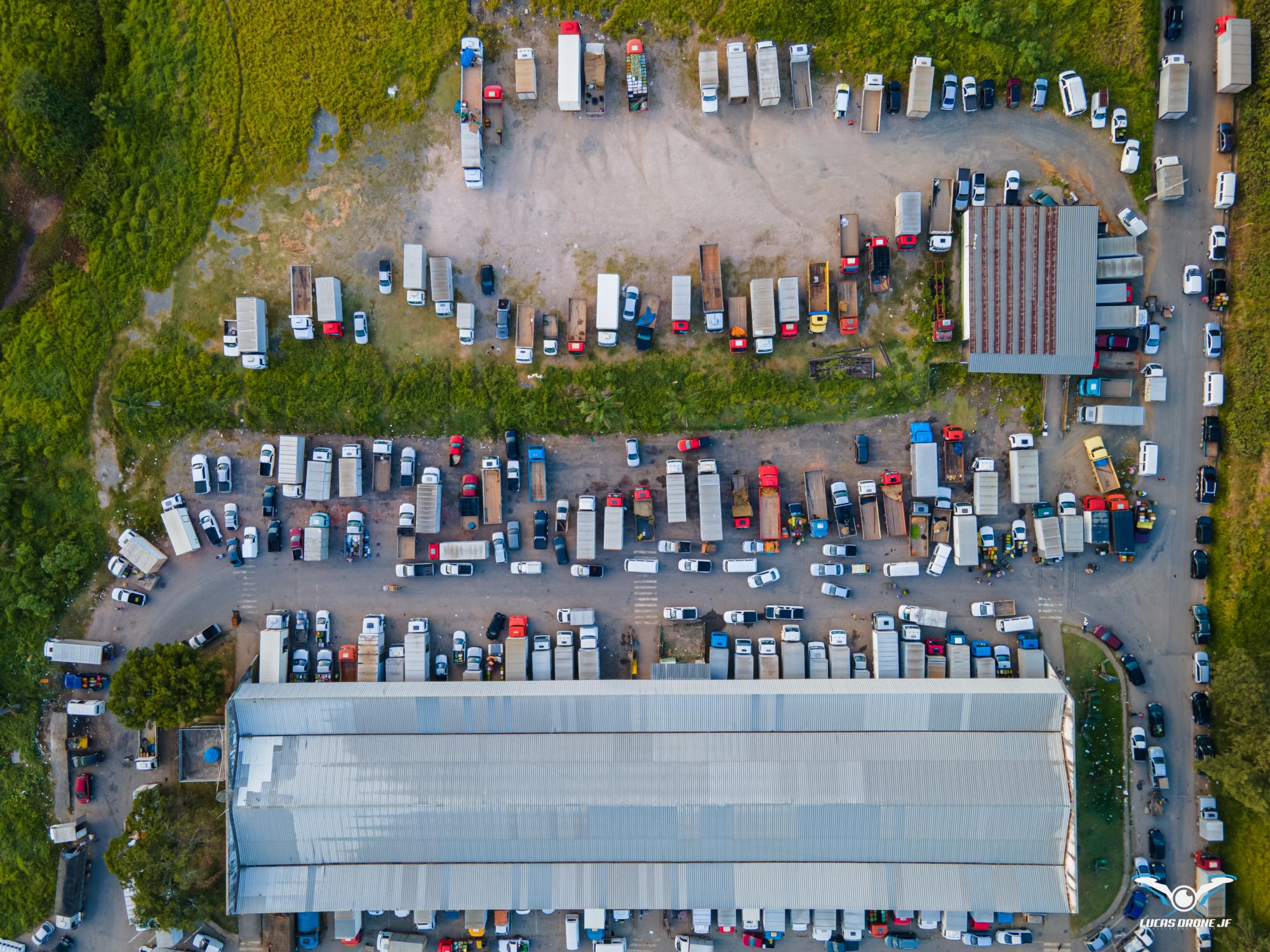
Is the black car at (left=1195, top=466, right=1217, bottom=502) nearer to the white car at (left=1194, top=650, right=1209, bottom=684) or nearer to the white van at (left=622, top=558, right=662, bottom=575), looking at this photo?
the white car at (left=1194, top=650, right=1209, bottom=684)

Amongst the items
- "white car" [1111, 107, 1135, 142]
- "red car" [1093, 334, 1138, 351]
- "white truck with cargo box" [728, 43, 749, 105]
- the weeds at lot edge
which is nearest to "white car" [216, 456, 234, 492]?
"white truck with cargo box" [728, 43, 749, 105]

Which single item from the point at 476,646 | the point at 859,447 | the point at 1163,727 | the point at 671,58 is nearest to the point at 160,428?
the point at 476,646

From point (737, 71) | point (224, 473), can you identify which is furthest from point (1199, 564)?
point (224, 473)

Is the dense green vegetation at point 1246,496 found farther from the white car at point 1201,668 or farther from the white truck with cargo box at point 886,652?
the white truck with cargo box at point 886,652

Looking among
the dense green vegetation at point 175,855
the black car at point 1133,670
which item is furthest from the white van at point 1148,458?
the dense green vegetation at point 175,855

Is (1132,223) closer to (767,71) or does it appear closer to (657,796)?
(767,71)

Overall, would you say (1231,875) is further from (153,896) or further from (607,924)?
(153,896)
